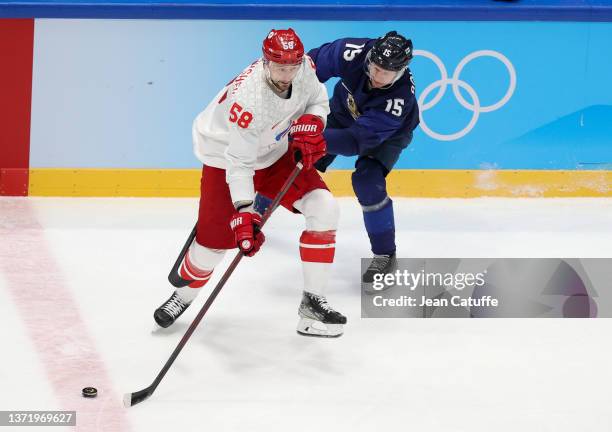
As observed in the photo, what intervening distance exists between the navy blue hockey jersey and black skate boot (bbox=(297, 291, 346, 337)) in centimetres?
77

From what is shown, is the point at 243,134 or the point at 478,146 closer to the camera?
the point at 243,134

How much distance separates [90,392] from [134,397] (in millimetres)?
149

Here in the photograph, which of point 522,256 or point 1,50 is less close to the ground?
point 1,50

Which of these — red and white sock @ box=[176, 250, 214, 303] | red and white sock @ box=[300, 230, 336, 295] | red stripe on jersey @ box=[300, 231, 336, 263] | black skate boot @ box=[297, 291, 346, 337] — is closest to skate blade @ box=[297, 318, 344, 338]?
black skate boot @ box=[297, 291, 346, 337]

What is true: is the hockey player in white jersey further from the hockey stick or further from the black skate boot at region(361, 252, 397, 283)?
the black skate boot at region(361, 252, 397, 283)

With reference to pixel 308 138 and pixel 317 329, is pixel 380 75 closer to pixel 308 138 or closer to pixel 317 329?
pixel 308 138

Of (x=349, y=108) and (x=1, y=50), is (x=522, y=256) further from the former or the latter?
(x=1, y=50)

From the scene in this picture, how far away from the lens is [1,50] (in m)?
5.30

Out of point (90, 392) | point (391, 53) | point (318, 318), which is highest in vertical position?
point (391, 53)

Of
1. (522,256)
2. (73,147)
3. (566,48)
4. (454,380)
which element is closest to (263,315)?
(454,380)

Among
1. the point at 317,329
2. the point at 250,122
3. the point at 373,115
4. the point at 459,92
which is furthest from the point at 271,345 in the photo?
the point at 459,92

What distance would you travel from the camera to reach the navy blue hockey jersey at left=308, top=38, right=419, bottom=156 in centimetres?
421

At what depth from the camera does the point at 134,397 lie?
3.19 m

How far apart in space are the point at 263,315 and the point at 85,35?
6.71ft
